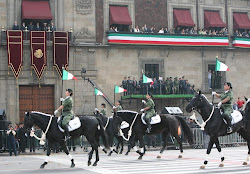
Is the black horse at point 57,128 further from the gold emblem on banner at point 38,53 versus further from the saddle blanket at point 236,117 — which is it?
the gold emblem on banner at point 38,53

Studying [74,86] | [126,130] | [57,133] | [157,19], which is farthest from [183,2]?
[57,133]

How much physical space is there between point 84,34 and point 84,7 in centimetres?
223

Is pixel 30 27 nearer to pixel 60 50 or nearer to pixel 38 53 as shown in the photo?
pixel 38 53

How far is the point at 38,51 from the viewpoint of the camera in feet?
114

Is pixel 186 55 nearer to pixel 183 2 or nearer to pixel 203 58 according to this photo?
pixel 203 58

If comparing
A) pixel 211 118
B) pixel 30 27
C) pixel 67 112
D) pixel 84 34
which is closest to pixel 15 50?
pixel 30 27

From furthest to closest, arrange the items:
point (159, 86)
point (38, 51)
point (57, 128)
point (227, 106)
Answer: point (159, 86)
point (38, 51)
point (57, 128)
point (227, 106)

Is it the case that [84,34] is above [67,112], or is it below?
above

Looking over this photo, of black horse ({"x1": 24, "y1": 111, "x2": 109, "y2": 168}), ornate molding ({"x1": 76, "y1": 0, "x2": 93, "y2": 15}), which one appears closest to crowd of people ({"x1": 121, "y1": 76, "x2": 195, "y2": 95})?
ornate molding ({"x1": 76, "y1": 0, "x2": 93, "y2": 15})

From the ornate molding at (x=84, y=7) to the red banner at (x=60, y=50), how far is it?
2.40 m

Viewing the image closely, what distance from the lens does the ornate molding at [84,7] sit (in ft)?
119

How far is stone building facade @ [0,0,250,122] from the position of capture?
34.8 m

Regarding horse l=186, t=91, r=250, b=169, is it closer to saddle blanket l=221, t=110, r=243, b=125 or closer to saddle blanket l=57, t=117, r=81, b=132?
saddle blanket l=221, t=110, r=243, b=125

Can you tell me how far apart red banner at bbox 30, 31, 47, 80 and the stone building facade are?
56 centimetres
